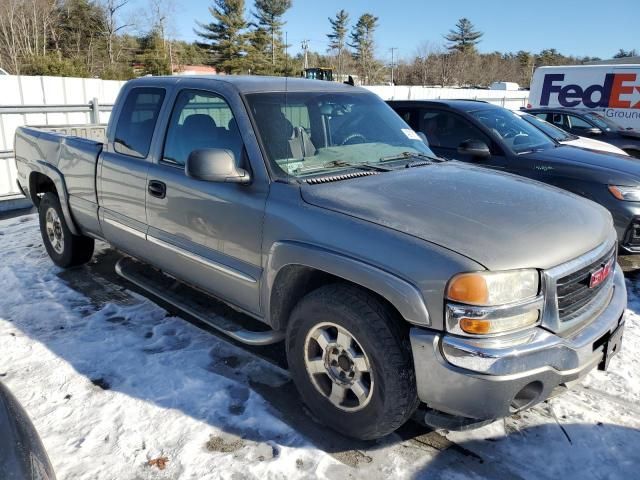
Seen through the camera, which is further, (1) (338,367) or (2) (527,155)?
(2) (527,155)

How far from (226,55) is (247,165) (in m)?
49.4

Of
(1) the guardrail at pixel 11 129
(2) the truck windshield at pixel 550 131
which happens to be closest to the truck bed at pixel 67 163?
(1) the guardrail at pixel 11 129

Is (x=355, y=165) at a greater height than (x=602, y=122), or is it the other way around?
(x=355, y=165)

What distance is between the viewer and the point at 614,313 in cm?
279

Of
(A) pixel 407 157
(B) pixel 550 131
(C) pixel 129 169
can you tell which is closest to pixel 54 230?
(C) pixel 129 169

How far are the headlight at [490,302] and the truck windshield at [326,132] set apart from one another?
1262 mm

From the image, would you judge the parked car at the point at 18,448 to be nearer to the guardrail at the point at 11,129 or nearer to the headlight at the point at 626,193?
the headlight at the point at 626,193

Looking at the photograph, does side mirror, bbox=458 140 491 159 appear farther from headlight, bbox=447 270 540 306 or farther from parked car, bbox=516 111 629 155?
headlight, bbox=447 270 540 306

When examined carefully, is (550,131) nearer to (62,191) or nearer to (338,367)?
(338,367)

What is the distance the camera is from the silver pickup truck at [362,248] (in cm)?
229

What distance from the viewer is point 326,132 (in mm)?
3484

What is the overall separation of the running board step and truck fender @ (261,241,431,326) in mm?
388

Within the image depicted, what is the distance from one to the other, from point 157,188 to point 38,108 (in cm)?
649

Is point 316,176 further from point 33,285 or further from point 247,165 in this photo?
point 33,285
